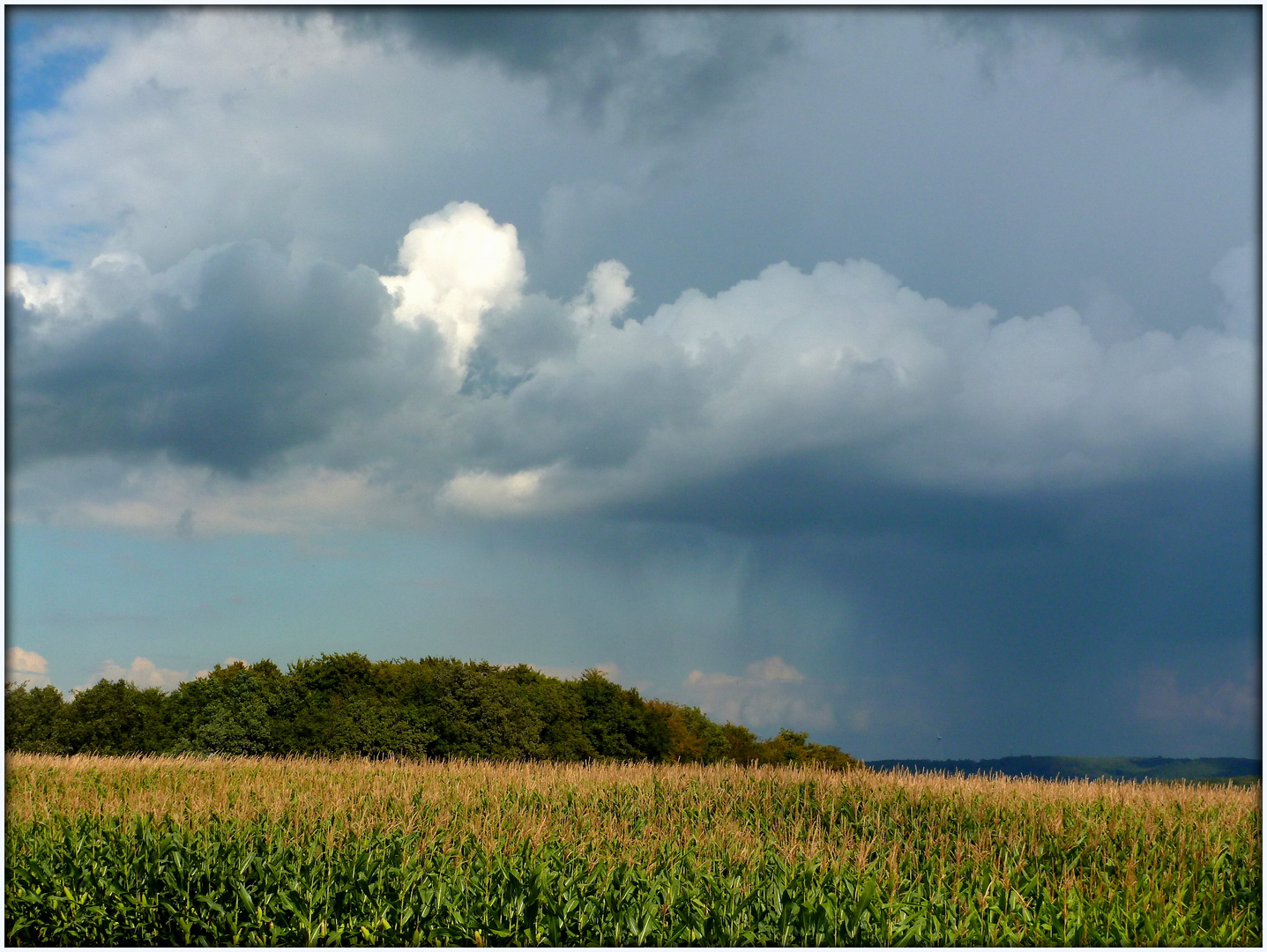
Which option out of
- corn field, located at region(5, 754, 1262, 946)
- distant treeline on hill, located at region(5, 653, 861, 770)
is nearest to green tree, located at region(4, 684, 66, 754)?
distant treeline on hill, located at region(5, 653, 861, 770)

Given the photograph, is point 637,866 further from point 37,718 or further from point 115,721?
point 37,718

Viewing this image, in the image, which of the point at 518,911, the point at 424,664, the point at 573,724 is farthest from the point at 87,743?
the point at 518,911

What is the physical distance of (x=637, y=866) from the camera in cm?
993

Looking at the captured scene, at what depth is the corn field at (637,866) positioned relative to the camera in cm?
822

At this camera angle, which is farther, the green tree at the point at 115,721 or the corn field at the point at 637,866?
the green tree at the point at 115,721

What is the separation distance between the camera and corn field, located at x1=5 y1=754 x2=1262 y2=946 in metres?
8.22

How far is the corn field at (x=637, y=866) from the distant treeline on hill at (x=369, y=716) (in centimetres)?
1890

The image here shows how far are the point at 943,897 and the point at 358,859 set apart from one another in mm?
6461

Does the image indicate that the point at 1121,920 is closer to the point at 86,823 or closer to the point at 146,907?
the point at 146,907

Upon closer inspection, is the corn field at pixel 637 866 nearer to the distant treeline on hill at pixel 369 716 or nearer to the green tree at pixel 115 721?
the distant treeline on hill at pixel 369 716

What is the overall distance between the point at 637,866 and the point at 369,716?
30.7 metres

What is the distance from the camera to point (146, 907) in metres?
9.12

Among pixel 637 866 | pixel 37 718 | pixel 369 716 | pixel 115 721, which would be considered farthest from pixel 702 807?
pixel 37 718

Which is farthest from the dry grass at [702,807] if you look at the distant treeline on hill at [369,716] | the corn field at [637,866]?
the distant treeline on hill at [369,716]
